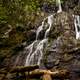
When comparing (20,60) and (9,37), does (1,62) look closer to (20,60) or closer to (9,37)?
(20,60)

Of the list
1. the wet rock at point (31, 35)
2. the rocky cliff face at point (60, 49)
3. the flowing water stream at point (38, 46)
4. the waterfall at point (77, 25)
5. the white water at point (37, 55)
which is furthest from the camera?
the wet rock at point (31, 35)

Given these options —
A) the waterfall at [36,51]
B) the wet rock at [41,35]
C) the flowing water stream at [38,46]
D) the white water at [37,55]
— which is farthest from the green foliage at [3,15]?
the white water at [37,55]

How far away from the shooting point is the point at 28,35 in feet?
48.0

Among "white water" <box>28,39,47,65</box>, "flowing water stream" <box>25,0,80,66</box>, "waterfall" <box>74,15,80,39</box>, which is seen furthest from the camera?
"waterfall" <box>74,15,80,39</box>

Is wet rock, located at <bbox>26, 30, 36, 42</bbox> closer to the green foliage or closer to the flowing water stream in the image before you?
the flowing water stream

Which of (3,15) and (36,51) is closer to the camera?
(36,51)

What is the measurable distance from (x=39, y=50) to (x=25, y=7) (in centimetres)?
653

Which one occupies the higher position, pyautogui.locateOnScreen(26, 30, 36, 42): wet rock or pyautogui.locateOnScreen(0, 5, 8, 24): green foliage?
pyautogui.locateOnScreen(0, 5, 8, 24): green foliage

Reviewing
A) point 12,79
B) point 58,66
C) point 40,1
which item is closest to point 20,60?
point 58,66

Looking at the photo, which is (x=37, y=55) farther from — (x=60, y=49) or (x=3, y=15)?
(x=3, y=15)

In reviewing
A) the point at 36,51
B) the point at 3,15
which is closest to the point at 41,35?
the point at 36,51

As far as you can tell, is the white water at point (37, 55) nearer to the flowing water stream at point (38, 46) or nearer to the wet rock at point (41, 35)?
the flowing water stream at point (38, 46)

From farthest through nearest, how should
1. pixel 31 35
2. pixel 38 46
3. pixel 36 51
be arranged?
pixel 31 35 → pixel 38 46 → pixel 36 51

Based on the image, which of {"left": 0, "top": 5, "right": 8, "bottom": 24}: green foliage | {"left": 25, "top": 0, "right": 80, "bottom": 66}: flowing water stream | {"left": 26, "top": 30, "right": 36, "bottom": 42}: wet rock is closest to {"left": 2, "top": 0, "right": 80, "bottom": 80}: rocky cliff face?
{"left": 26, "top": 30, "right": 36, "bottom": 42}: wet rock
